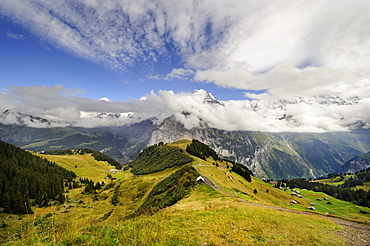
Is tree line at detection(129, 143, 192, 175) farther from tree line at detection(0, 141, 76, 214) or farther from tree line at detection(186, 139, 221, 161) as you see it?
tree line at detection(0, 141, 76, 214)

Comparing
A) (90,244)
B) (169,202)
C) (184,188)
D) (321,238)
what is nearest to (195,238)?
(90,244)

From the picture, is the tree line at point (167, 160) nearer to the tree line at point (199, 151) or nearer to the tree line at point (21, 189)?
the tree line at point (199, 151)

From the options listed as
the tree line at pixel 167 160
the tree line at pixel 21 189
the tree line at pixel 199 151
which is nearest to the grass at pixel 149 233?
the tree line at pixel 21 189

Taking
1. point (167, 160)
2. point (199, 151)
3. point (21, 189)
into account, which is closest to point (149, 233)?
point (21, 189)

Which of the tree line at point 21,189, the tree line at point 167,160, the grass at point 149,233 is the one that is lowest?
the tree line at point 21,189

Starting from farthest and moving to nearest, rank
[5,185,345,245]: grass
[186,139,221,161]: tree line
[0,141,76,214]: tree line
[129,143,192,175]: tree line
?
[186,139,221,161]: tree line, [129,143,192,175]: tree line, [0,141,76,214]: tree line, [5,185,345,245]: grass

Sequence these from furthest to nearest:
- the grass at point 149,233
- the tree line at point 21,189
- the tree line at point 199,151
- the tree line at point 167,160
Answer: the tree line at point 199,151
the tree line at point 167,160
the tree line at point 21,189
the grass at point 149,233

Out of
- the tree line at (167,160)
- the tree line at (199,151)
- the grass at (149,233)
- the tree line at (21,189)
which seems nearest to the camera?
the grass at (149,233)

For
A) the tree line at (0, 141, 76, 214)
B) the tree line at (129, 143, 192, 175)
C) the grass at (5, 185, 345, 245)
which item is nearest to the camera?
the grass at (5, 185, 345, 245)

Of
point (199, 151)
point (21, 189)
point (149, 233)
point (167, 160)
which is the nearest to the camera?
point (149, 233)

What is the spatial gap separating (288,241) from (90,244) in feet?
48.6

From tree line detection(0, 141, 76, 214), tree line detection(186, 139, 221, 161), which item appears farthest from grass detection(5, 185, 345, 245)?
tree line detection(186, 139, 221, 161)

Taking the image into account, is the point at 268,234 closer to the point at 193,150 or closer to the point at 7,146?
the point at 193,150

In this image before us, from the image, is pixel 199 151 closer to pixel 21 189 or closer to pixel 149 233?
pixel 21 189
